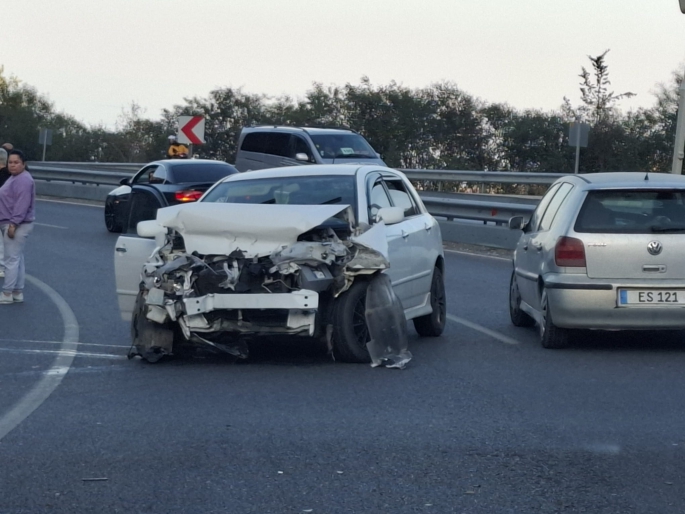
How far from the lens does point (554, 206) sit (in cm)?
1097

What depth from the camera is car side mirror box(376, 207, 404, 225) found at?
962 centimetres

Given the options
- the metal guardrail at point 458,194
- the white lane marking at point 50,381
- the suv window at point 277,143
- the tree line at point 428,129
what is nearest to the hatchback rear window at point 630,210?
the white lane marking at point 50,381

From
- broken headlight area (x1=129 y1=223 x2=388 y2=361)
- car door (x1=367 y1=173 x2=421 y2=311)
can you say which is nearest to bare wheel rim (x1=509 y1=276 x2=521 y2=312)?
car door (x1=367 y1=173 x2=421 y2=311)

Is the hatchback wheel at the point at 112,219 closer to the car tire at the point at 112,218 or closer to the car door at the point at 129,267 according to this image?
the car tire at the point at 112,218

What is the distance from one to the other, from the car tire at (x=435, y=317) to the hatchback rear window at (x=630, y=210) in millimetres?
1600

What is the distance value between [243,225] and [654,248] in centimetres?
339

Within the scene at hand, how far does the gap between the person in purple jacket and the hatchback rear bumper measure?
248 inches

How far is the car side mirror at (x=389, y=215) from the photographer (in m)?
9.62

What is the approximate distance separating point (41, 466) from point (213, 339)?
3.36 meters

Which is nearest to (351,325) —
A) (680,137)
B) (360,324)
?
(360,324)

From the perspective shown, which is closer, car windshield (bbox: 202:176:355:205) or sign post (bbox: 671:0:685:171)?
car windshield (bbox: 202:176:355:205)

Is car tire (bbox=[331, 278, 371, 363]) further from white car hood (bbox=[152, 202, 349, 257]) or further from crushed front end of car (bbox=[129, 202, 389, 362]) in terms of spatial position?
white car hood (bbox=[152, 202, 349, 257])

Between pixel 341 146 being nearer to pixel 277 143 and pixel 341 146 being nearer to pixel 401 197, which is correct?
pixel 277 143

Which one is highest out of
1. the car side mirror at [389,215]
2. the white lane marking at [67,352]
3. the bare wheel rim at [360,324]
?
the car side mirror at [389,215]
